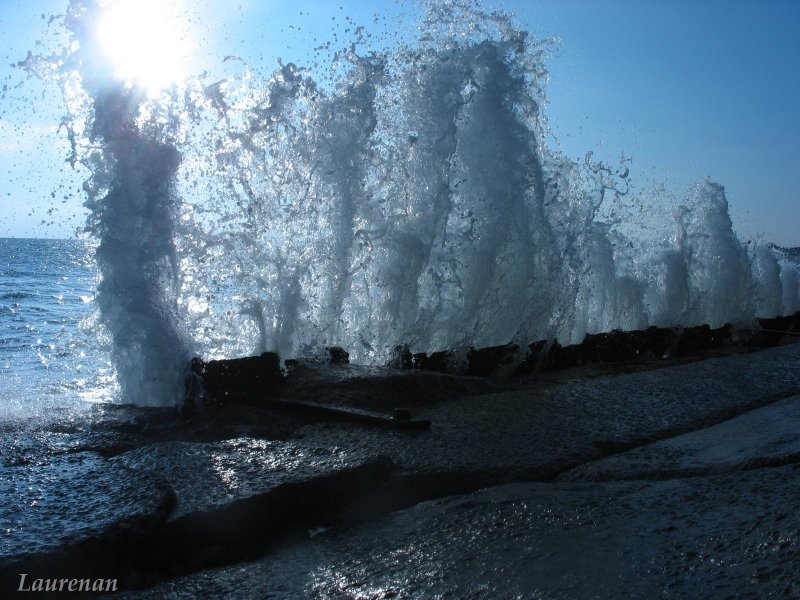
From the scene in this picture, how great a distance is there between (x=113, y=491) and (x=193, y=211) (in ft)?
9.83

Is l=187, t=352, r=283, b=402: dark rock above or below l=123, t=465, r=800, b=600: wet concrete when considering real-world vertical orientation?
above

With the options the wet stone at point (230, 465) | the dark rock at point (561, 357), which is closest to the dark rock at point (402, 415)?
the wet stone at point (230, 465)

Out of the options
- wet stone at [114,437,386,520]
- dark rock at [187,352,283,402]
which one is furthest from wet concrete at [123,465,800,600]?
dark rock at [187,352,283,402]

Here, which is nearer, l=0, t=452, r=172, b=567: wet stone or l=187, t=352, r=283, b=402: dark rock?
l=0, t=452, r=172, b=567: wet stone

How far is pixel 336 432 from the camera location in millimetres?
3605

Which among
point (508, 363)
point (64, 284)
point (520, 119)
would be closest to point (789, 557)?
point (508, 363)

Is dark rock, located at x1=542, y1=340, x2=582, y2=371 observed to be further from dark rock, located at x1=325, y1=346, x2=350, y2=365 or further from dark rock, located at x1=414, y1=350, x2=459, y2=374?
dark rock, located at x1=325, y1=346, x2=350, y2=365

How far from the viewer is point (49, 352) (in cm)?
1109

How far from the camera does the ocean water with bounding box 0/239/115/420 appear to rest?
5.52m

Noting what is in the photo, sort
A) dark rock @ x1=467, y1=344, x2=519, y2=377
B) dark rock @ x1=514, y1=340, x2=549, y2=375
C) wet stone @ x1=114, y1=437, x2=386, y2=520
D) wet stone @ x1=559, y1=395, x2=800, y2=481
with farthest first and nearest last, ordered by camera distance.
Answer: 1. dark rock @ x1=514, y1=340, x2=549, y2=375
2. dark rock @ x1=467, y1=344, x2=519, y2=377
3. wet stone @ x1=559, y1=395, x2=800, y2=481
4. wet stone @ x1=114, y1=437, x2=386, y2=520

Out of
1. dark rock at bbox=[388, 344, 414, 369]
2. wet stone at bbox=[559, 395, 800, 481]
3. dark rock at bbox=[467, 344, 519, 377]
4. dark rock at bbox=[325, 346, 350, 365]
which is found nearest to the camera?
wet stone at bbox=[559, 395, 800, 481]

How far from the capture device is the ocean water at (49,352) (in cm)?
552

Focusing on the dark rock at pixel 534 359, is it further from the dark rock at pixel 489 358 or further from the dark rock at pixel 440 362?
the dark rock at pixel 440 362

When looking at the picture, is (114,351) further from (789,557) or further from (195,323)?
(789,557)
